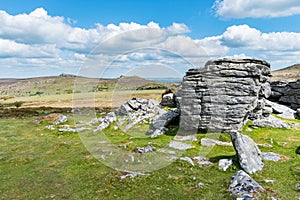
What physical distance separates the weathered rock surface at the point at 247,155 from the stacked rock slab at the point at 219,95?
8273 mm

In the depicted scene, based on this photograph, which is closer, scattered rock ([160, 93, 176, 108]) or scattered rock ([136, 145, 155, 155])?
scattered rock ([136, 145, 155, 155])

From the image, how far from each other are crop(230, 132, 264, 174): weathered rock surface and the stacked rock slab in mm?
8273

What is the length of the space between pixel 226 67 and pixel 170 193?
784 inches

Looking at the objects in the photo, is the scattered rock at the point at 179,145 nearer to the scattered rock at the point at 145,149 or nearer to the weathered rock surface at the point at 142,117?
the scattered rock at the point at 145,149

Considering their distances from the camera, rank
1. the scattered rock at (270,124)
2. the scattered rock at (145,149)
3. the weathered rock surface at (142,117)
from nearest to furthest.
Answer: the scattered rock at (145,149) → the scattered rock at (270,124) → the weathered rock surface at (142,117)

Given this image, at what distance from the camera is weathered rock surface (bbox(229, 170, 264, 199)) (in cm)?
1612

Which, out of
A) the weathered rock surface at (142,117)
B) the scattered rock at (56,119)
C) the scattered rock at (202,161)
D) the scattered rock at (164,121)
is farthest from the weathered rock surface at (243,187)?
the scattered rock at (56,119)

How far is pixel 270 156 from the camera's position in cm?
2381

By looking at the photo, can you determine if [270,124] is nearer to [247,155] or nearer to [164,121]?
[164,121]

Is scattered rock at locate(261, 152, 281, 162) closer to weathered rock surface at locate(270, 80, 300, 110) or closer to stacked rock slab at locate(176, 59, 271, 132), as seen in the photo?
stacked rock slab at locate(176, 59, 271, 132)

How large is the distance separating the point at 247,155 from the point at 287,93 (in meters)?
38.2

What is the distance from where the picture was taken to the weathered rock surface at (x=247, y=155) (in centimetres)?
2081

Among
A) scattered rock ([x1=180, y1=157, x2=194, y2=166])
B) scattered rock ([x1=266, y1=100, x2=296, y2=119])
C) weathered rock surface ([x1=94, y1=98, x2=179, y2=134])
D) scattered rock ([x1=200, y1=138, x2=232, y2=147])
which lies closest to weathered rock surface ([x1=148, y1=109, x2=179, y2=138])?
weathered rock surface ([x1=94, y1=98, x2=179, y2=134])

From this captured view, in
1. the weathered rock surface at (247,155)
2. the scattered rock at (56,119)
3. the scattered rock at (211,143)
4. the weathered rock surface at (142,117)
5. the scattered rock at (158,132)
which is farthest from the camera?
the scattered rock at (56,119)
